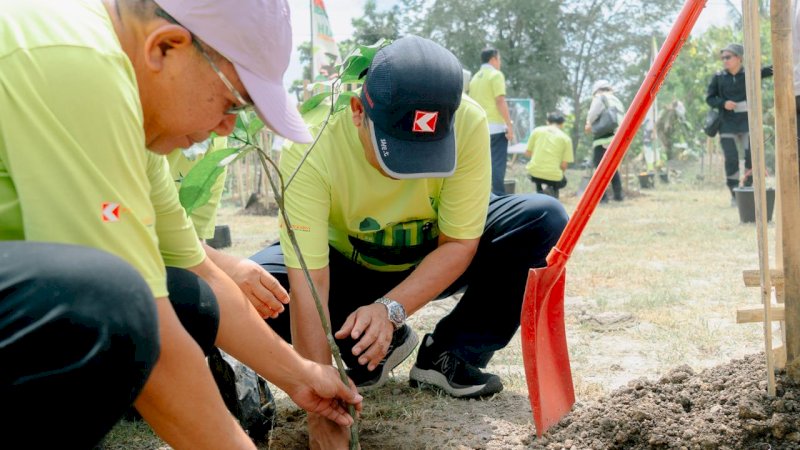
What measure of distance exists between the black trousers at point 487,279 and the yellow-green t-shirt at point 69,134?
4.67ft

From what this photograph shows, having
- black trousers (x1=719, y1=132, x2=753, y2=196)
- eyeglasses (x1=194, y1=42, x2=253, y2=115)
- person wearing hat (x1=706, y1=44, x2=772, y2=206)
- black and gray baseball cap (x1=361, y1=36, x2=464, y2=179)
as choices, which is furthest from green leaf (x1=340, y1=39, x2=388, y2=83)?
black trousers (x1=719, y1=132, x2=753, y2=196)

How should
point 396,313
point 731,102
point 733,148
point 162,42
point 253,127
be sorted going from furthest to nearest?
point 733,148
point 731,102
point 396,313
point 253,127
point 162,42

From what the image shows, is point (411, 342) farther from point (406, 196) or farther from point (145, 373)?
point (145, 373)

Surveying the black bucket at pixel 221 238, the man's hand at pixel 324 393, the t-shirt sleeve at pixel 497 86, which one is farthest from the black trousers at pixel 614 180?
the man's hand at pixel 324 393

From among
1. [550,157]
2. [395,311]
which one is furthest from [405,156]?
[550,157]

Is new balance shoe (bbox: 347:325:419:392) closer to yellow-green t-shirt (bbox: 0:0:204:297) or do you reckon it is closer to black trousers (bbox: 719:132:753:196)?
yellow-green t-shirt (bbox: 0:0:204:297)

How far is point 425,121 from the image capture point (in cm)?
212

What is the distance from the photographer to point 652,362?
299cm

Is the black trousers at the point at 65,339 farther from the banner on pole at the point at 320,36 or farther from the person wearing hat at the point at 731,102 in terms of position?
the person wearing hat at the point at 731,102

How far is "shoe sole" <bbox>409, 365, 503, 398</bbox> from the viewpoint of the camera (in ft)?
→ 8.68

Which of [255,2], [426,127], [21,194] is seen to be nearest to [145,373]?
[21,194]

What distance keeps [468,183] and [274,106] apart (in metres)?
1.14

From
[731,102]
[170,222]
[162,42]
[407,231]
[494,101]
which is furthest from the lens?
[731,102]

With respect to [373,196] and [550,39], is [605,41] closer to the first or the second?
[550,39]
